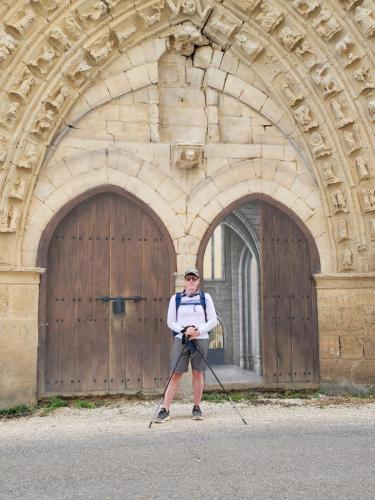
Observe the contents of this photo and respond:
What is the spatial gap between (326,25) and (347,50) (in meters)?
0.43

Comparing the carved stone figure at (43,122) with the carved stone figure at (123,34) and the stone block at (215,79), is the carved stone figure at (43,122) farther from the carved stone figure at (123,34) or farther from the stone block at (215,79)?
the stone block at (215,79)

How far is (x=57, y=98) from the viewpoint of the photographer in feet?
20.5

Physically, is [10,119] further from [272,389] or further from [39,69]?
[272,389]

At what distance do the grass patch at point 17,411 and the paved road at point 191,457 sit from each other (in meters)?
0.31

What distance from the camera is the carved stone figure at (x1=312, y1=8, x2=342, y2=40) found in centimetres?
658


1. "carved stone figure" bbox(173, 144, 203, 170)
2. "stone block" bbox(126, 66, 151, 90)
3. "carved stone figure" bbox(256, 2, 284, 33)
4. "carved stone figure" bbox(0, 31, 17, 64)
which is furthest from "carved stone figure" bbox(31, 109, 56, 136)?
"carved stone figure" bbox(256, 2, 284, 33)

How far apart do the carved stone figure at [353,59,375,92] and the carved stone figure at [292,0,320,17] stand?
950 mm

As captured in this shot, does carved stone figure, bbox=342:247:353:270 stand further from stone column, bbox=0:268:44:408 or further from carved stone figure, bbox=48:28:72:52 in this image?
carved stone figure, bbox=48:28:72:52

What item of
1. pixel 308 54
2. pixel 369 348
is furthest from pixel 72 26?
pixel 369 348

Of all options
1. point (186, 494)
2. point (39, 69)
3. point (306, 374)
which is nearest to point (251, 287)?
point (306, 374)

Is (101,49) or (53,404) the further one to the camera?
(101,49)

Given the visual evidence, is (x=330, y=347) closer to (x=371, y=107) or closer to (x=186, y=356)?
(x=186, y=356)

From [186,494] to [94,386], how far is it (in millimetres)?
3479

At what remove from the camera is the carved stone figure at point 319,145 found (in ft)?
22.2
